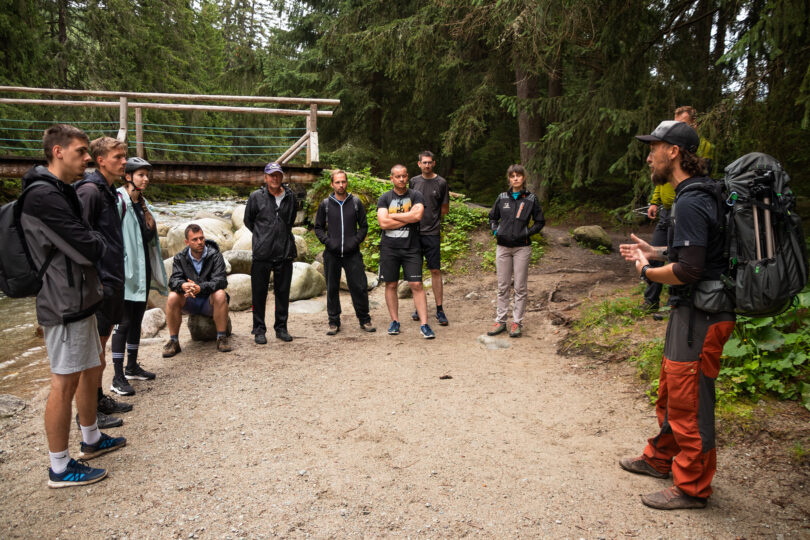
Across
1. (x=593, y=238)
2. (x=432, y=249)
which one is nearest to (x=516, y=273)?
(x=432, y=249)

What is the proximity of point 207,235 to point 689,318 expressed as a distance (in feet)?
33.4

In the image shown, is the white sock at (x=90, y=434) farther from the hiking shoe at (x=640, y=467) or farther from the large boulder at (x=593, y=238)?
the large boulder at (x=593, y=238)

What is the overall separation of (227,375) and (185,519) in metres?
2.37

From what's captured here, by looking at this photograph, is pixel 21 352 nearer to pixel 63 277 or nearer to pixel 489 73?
pixel 63 277

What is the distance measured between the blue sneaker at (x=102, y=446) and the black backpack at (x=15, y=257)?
3.90 feet

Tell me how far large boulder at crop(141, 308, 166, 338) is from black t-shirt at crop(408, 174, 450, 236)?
3.75 meters

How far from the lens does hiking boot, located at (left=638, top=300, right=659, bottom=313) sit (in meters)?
5.72

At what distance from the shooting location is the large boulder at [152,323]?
677 centimetres

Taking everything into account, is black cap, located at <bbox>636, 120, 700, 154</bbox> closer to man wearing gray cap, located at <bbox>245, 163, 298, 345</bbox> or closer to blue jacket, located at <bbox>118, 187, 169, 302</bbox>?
blue jacket, located at <bbox>118, 187, 169, 302</bbox>

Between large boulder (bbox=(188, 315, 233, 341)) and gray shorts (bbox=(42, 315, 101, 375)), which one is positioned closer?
gray shorts (bbox=(42, 315, 101, 375))

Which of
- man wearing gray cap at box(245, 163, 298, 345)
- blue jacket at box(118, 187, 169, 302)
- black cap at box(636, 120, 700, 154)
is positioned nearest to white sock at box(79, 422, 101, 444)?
blue jacket at box(118, 187, 169, 302)

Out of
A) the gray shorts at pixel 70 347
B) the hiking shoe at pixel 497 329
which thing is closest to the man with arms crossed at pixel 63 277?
the gray shorts at pixel 70 347

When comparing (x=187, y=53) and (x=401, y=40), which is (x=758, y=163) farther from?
(x=187, y=53)

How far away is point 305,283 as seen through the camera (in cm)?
852
